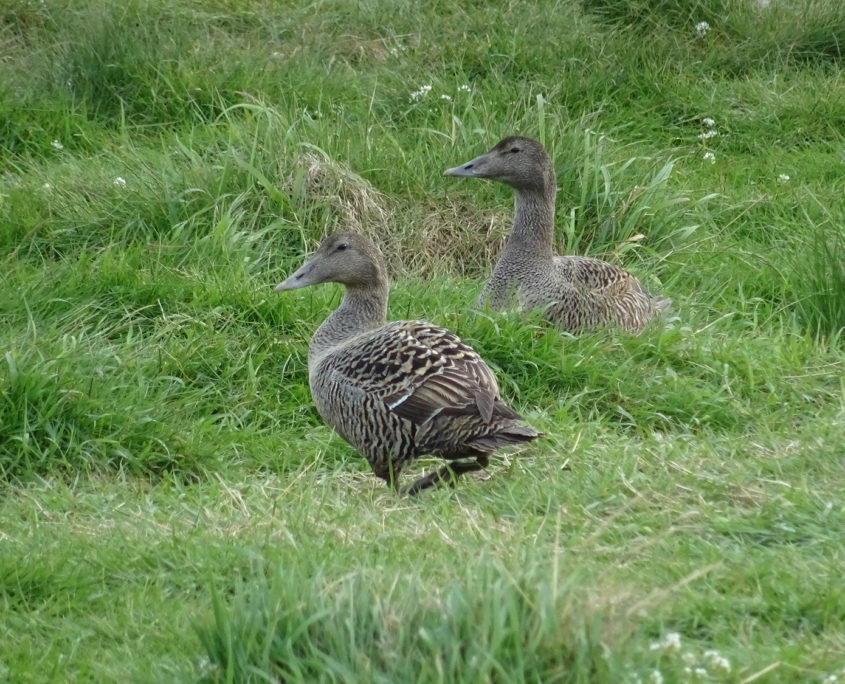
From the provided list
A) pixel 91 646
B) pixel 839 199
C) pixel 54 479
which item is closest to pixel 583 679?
pixel 91 646

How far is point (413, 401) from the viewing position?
5.43 m

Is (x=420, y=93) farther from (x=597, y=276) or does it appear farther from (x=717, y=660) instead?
(x=717, y=660)

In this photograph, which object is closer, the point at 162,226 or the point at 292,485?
the point at 292,485

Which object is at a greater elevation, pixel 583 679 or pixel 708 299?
pixel 583 679

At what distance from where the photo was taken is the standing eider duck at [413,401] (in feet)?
17.5

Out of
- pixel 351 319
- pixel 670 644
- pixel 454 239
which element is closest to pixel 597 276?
pixel 454 239

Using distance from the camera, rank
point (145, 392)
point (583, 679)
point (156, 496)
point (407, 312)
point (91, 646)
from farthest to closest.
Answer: point (407, 312)
point (145, 392)
point (156, 496)
point (91, 646)
point (583, 679)

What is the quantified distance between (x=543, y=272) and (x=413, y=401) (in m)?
2.15

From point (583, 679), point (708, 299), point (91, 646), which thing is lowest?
point (708, 299)

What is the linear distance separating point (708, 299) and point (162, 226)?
2.94 m

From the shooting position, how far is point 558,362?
648 centimetres

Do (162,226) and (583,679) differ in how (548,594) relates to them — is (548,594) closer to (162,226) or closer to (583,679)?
(583,679)

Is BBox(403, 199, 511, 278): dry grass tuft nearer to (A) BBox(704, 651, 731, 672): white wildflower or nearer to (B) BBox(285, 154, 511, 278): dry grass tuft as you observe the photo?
(B) BBox(285, 154, 511, 278): dry grass tuft

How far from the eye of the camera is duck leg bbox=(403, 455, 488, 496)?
5.40m
